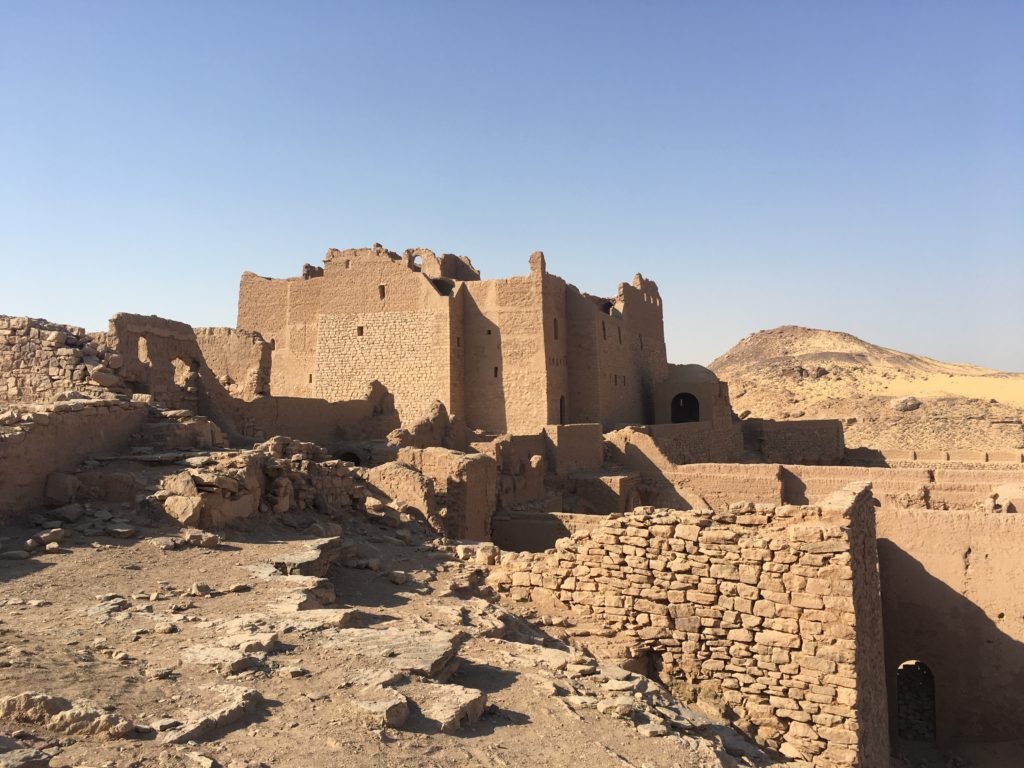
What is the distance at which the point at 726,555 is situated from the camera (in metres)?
6.30

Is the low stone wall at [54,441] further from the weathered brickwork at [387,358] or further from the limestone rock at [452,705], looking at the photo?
the weathered brickwork at [387,358]

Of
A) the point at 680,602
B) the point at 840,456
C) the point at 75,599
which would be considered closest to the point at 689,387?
the point at 840,456

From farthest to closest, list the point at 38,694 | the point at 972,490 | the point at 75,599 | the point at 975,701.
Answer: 1. the point at 972,490
2. the point at 975,701
3. the point at 75,599
4. the point at 38,694

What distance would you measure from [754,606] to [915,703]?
21.1 feet

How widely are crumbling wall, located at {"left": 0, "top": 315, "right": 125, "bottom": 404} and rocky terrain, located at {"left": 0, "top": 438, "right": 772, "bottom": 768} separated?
6.43ft

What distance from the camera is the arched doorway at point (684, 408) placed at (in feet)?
97.7

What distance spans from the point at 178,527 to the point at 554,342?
16622mm

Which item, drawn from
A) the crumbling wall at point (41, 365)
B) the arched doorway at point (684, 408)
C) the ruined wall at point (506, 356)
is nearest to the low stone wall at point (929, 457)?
the arched doorway at point (684, 408)

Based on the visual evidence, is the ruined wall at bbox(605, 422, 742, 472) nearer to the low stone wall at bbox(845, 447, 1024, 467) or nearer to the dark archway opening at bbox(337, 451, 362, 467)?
the low stone wall at bbox(845, 447, 1024, 467)

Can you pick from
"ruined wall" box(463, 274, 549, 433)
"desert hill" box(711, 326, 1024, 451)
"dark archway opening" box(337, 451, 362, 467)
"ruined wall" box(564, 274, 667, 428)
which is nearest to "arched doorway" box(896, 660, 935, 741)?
"dark archway opening" box(337, 451, 362, 467)

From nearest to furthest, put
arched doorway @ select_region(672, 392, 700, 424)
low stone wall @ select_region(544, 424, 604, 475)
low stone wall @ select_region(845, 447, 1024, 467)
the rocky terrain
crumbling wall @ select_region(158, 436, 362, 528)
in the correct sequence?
the rocky terrain < crumbling wall @ select_region(158, 436, 362, 528) < low stone wall @ select_region(544, 424, 604, 475) < low stone wall @ select_region(845, 447, 1024, 467) < arched doorway @ select_region(672, 392, 700, 424)

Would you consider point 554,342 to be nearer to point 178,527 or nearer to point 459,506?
point 459,506

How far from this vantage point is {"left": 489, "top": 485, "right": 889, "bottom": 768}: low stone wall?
588 centimetres

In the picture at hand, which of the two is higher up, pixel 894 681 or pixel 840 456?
pixel 840 456
